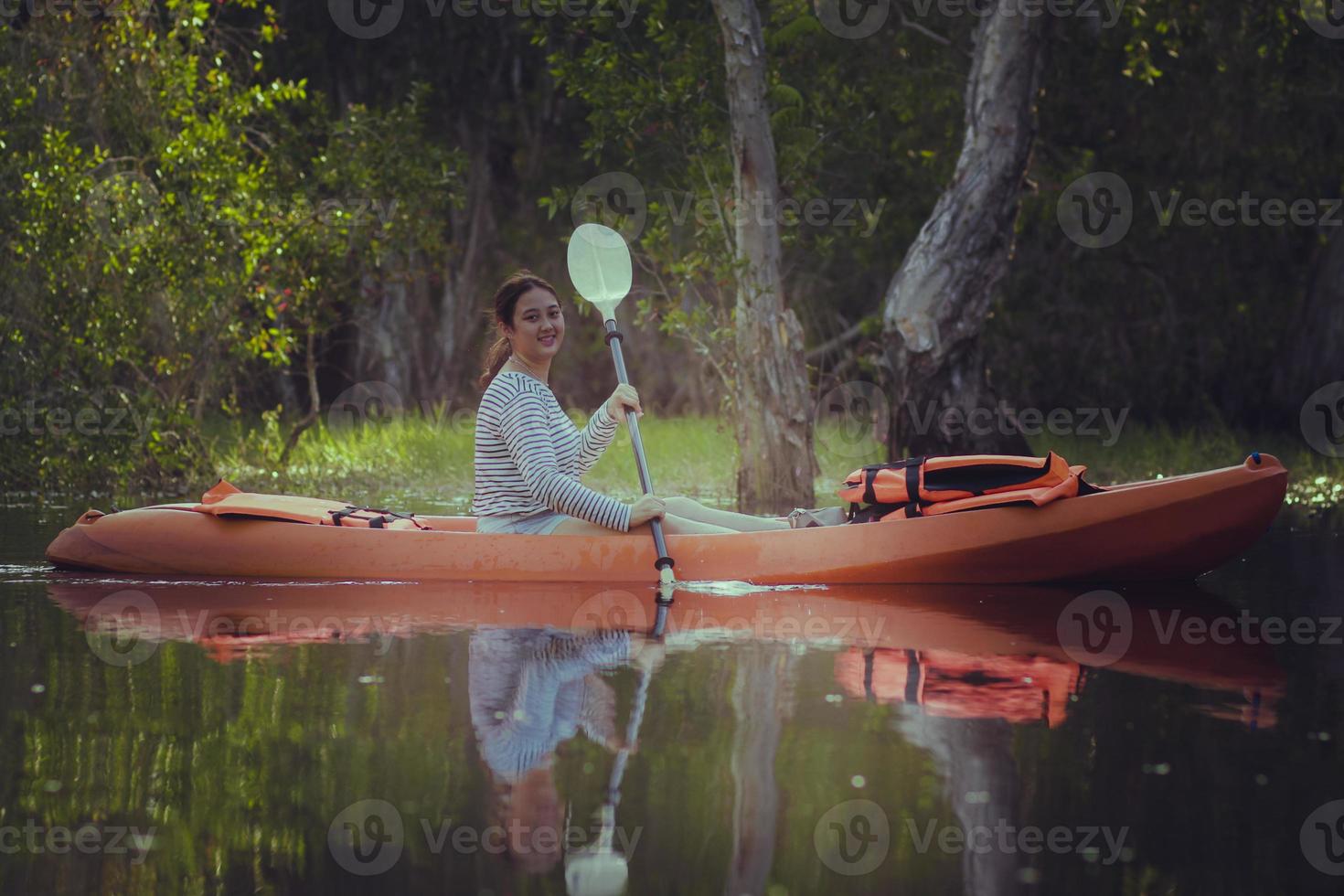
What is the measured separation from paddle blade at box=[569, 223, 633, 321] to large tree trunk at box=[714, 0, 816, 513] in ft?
7.88

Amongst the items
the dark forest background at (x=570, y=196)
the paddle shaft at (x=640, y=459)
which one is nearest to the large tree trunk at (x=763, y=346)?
the dark forest background at (x=570, y=196)

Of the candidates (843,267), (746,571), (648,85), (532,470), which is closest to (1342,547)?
(746,571)

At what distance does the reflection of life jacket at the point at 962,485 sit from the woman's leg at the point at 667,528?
51 centimetres

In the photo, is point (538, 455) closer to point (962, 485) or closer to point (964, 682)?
point (962, 485)

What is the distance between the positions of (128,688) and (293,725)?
2.16ft

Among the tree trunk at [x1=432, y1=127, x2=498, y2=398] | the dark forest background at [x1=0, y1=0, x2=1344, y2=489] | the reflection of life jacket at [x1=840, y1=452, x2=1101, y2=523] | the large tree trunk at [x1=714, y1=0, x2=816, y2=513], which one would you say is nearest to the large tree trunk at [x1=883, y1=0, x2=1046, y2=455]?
the dark forest background at [x1=0, y1=0, x2=1344, y2=489]

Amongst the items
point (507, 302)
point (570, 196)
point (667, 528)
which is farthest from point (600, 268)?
point (570, 196)

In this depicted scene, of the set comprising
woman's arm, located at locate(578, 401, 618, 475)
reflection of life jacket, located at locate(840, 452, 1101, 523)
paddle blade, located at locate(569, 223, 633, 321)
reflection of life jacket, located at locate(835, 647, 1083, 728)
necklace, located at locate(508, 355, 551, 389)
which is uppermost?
paddle blade, located at locate(569, 223, 633, 321)

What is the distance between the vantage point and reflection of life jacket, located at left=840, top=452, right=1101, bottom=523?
5.50 metres

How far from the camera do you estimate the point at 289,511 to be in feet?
19.7

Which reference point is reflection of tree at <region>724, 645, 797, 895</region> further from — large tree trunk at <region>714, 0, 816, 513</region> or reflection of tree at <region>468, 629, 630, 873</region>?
large tree trunk at <region>714, 0, 816, 513</region>

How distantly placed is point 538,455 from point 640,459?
0.59 m

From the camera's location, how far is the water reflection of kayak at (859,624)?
161 inches

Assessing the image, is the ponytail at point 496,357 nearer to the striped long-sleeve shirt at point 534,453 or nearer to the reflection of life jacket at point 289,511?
the striped long-sleeve shirt at point 534,453
